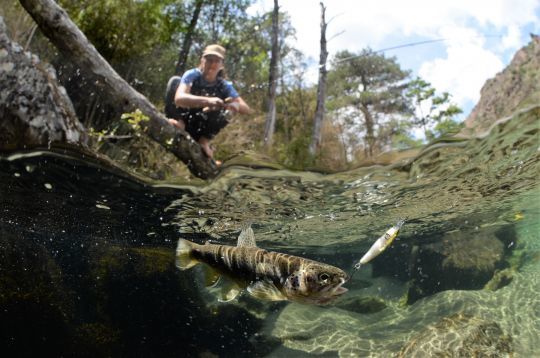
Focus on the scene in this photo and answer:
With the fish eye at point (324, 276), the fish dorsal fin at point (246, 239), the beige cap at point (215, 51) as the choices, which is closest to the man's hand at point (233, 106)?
the beige cap at point (215, 51)

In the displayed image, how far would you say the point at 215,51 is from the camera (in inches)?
178

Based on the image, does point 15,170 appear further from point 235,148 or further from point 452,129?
point 452,129

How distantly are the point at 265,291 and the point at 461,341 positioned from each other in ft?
25.7

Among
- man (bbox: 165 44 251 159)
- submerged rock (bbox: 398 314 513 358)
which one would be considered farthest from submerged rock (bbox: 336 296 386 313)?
man (bbox: 165 44 251 159)

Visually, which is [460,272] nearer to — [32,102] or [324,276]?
[324,276]

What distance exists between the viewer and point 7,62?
211 inches

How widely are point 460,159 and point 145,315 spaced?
11.9m

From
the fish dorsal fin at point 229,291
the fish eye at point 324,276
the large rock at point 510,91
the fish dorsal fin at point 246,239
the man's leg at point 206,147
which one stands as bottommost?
the fish dorsal fin at point 229,291

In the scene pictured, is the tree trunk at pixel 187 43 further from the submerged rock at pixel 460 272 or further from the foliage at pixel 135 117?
the submerged rock at pixel 460 272

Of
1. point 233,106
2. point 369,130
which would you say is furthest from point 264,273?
point 369,130

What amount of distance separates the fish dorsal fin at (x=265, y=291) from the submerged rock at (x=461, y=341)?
7.30 meters

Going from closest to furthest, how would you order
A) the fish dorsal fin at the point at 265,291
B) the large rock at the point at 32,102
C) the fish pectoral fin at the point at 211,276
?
1. the fish dorsal fin at the point at 265,291
2. the fish pectoral fin at the point at 211,276
3. the large rock at the point at 32,102

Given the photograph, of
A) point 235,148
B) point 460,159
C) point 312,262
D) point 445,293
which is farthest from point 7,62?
point 445,293

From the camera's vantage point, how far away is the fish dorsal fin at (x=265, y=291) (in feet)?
11.2
